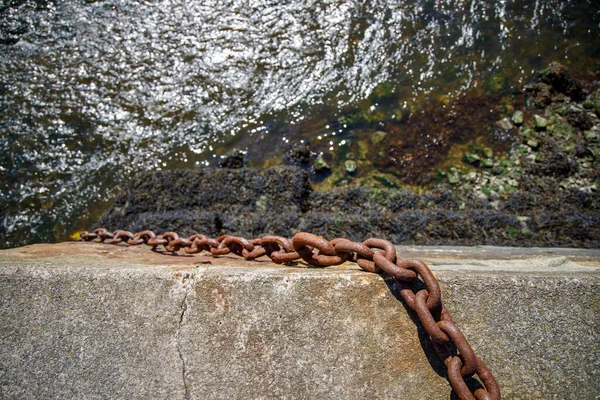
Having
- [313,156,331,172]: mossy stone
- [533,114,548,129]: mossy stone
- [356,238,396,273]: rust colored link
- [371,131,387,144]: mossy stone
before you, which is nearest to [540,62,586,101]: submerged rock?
[533,114,548,129]: mossy stone

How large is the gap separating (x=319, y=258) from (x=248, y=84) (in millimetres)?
5286

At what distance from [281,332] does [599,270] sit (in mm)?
1411

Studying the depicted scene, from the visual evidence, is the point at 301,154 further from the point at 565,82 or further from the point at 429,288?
the point at 429,288

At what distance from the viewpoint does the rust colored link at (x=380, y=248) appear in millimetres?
1466

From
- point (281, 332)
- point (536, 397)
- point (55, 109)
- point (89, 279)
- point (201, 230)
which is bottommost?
point (201, 230)

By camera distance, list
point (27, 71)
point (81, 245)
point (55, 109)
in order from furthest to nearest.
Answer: point (27, 71) → point (55, 109) → point (81, 245)

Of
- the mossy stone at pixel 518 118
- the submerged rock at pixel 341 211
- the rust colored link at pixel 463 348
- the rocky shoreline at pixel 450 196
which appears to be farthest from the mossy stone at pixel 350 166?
the rust colored link at pixel 463 348

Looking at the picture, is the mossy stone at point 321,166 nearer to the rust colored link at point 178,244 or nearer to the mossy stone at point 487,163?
the mossy stone at point 487,163

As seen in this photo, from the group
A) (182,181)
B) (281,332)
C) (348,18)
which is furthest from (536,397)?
(348,18)

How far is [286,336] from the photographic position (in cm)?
148

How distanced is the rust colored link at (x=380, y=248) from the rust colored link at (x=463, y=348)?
29 cm

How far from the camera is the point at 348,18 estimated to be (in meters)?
6.73

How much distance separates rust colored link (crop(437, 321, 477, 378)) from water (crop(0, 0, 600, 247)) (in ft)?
13.8

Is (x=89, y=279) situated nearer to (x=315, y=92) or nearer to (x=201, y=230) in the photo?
(x=201, y=230)
